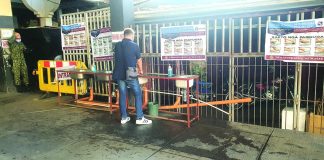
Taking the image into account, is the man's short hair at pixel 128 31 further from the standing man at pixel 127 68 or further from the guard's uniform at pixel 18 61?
the guard's uniform at pixel 18 61

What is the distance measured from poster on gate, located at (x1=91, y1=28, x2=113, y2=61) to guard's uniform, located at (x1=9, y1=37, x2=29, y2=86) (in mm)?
3455

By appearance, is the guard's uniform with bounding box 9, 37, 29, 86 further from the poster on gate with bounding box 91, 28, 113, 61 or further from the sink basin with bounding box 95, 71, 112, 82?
the sink basin with bounding box 95, 71, 112, 82

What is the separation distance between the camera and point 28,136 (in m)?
5.64

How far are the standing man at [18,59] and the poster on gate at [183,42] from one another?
20.2 feet

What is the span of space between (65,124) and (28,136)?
2.98 ft

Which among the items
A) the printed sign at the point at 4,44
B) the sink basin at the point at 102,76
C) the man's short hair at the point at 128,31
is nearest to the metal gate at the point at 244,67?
the sink basin at the point at 102,76

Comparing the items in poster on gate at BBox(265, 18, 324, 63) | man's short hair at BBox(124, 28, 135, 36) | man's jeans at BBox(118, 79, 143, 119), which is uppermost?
man's short hair at BBox(124, 28, 135, 36)

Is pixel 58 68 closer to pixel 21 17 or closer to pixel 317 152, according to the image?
pixel 317 152

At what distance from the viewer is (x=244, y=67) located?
286 inches

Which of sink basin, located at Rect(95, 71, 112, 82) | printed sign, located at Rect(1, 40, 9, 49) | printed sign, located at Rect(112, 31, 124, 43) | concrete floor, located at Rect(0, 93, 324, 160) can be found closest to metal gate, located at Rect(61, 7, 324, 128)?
printed sign, located at Rect(112, 31, 124, 43)

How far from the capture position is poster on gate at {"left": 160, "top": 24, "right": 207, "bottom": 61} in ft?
21.3

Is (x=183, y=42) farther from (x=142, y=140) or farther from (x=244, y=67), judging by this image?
(x=142, y=140)

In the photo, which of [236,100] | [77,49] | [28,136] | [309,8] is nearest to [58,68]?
[77,49]

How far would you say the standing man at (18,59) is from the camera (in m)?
10.1
